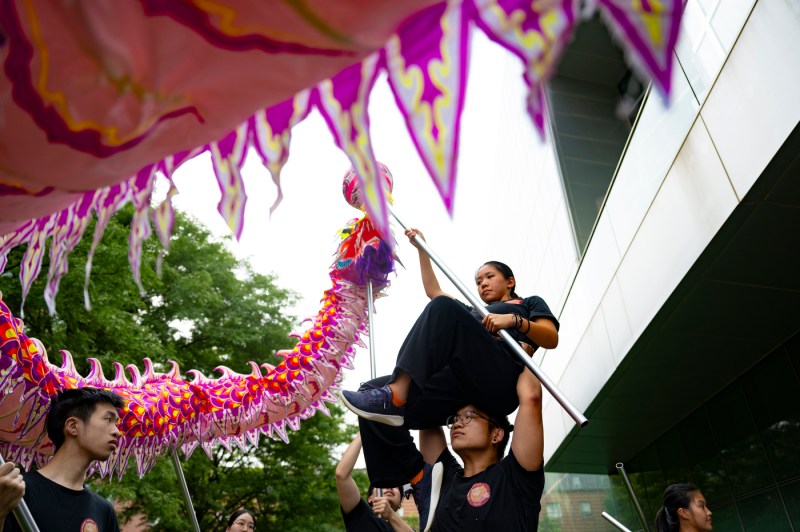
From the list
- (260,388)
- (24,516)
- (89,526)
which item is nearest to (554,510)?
(260,388)

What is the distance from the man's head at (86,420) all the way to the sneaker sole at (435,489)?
1.33 meters

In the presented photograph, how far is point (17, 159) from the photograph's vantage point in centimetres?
74

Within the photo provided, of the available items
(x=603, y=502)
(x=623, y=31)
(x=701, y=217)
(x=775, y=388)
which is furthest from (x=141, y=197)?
(x=603, y=502)

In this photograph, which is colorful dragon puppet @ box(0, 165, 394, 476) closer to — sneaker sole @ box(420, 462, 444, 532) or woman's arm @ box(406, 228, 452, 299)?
woman's arm @ box(406, 228, 452, 299)

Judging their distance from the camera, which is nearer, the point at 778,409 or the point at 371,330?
the point at 371,330

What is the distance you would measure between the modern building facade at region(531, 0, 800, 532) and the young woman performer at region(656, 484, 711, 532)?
1.54 metres

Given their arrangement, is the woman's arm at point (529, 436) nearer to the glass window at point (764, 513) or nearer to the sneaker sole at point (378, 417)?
the sneaker sole at point (378, 417)

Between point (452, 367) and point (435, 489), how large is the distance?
536 millimetres

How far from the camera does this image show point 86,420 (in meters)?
2.63

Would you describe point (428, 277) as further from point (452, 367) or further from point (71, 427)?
point (71, 427)

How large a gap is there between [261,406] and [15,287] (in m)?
4.78

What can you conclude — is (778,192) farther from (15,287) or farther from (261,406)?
(15,287)

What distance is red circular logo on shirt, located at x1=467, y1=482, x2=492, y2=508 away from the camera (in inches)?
96.0

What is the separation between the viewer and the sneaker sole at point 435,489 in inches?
104
